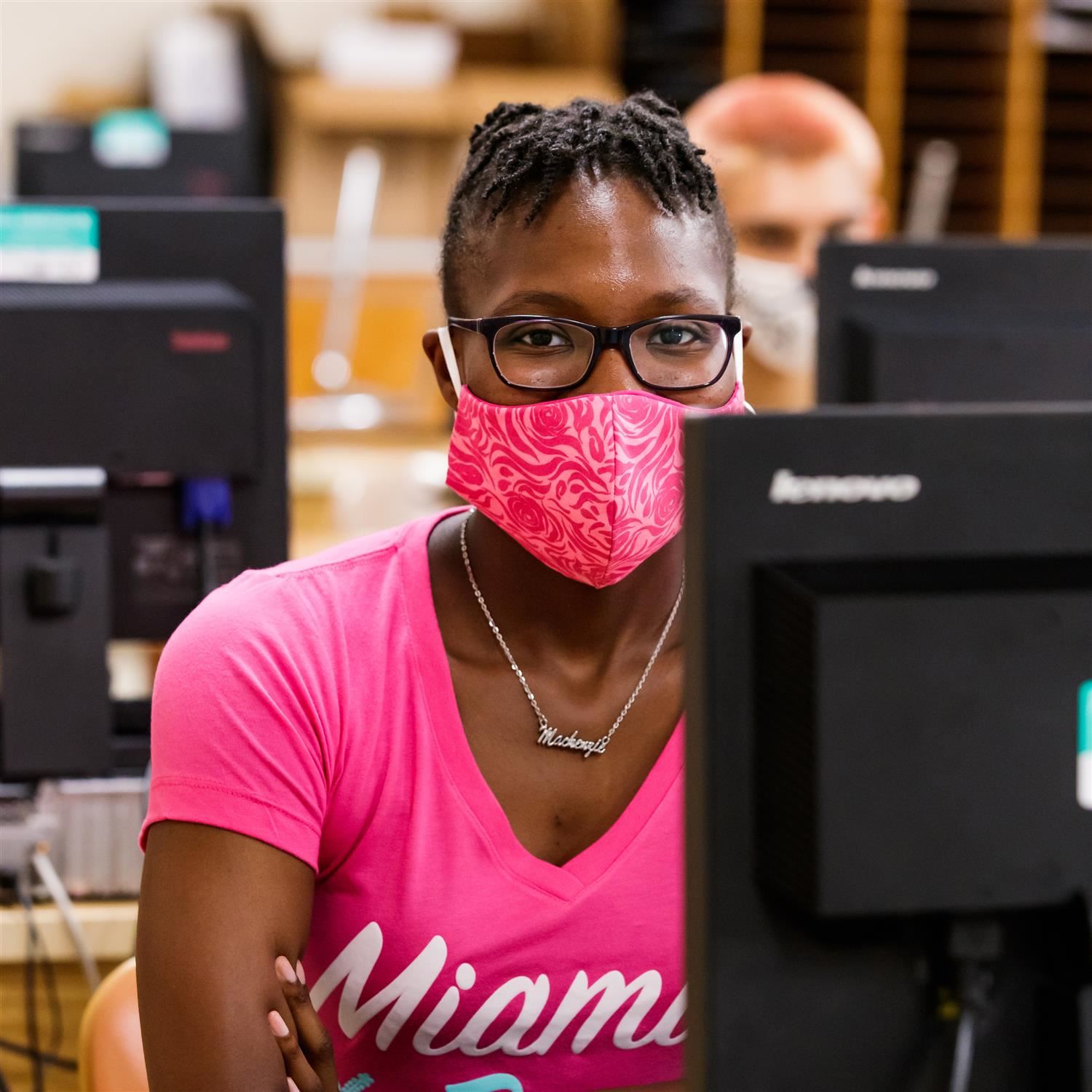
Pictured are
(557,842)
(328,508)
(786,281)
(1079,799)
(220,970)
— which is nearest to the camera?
(1079,799)

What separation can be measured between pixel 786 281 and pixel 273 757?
90.5 inches

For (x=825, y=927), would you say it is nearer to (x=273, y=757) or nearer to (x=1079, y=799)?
(x=1079, y=799)

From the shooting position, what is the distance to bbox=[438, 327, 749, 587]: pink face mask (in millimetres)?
1042

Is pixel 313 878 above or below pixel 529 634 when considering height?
below

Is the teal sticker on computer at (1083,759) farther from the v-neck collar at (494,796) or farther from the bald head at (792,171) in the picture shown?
the bald head at (792,171)

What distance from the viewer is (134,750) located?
1.66 meters

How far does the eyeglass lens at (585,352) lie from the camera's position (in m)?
1.09

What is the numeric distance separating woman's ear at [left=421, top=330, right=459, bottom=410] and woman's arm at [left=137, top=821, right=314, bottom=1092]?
40 centimetres

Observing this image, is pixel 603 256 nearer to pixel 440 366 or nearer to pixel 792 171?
pixel 440 366

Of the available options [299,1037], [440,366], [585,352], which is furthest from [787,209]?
[299,1037]

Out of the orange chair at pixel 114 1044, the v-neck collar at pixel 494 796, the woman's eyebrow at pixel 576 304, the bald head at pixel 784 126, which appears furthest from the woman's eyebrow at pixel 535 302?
Result: the bald head at pixel 784 126

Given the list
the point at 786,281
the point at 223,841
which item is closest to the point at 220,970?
the point at 223,841

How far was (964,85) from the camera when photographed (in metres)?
6.05

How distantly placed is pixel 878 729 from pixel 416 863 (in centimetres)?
51
